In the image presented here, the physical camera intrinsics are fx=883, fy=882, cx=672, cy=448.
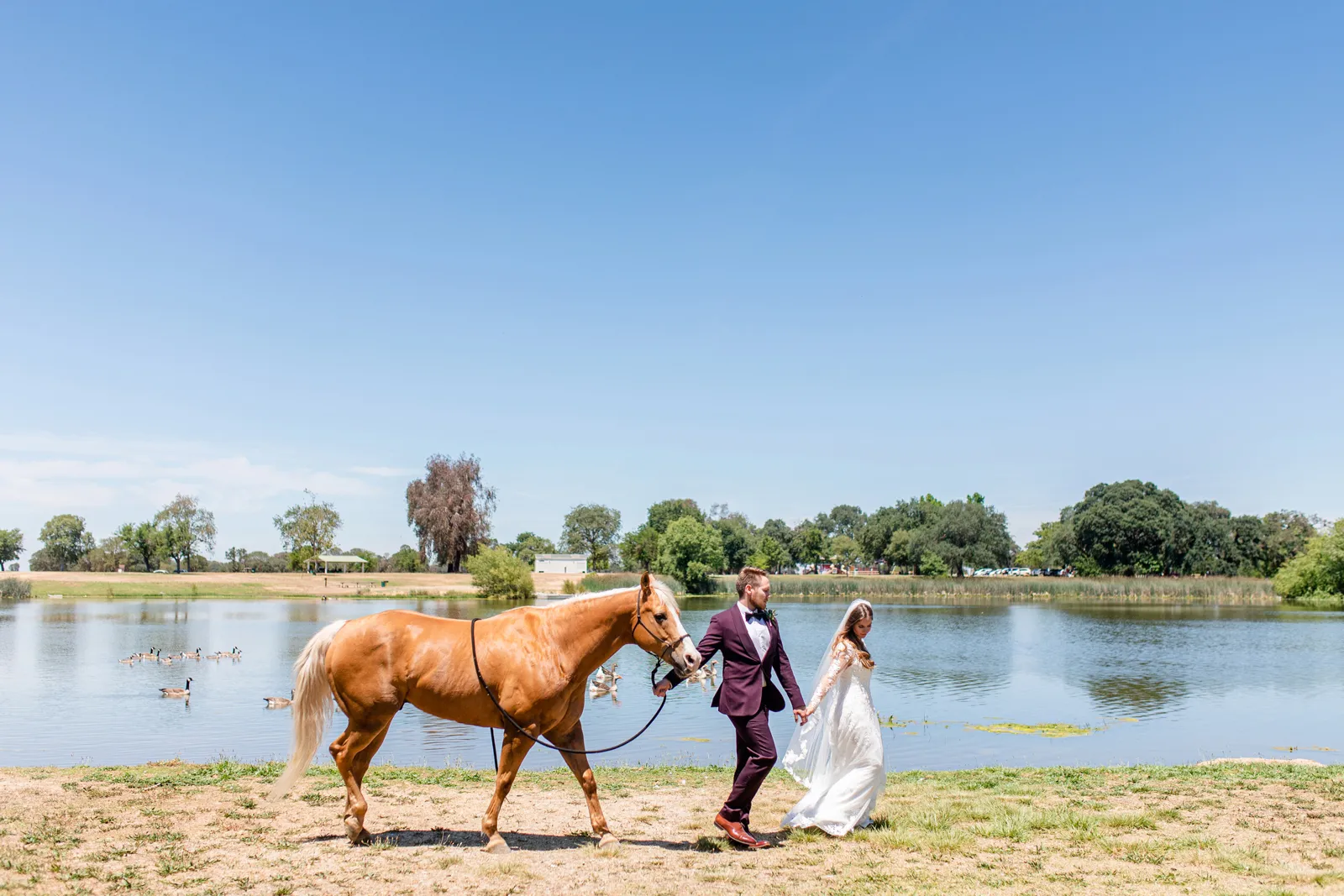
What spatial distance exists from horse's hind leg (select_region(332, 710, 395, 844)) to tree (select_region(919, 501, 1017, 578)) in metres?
98.8

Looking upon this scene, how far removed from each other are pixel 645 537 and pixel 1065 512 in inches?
2390

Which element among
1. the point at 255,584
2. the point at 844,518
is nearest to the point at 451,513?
the point at 255,584

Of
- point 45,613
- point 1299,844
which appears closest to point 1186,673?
point 1299,844

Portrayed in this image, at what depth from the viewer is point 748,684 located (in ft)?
24.4

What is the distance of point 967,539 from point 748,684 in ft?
326

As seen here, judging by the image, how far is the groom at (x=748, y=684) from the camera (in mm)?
7293

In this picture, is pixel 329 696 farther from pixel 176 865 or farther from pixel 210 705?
pixel 210 705

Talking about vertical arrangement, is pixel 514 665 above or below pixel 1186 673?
above

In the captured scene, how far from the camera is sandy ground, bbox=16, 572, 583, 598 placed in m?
71.5

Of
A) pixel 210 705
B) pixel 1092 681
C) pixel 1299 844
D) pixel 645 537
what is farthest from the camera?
pixel 645 537

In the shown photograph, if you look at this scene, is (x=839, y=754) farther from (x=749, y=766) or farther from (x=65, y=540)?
(x=65, y=540)

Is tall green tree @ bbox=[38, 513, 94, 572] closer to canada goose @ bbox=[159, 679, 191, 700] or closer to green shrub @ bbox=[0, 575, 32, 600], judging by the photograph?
green shrub @ bbox=[0, 575, 32, 600]

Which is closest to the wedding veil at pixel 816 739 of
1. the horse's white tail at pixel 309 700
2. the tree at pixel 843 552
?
the horse's white tail at pixel 309 700

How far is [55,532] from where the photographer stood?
121 meters
